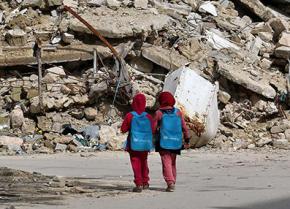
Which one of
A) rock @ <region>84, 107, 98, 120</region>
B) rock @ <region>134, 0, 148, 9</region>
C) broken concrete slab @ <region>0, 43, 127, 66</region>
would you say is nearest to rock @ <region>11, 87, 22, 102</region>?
broken concrete slab @ <region>0, 43, 127, 66</region>

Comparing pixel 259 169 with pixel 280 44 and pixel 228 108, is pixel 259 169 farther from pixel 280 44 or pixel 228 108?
pixel 280 44

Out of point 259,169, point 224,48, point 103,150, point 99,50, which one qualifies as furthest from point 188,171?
point 224,48

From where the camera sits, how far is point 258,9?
19.1 metres

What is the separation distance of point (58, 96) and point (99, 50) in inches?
60.5

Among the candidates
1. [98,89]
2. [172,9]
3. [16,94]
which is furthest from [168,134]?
[172,9]

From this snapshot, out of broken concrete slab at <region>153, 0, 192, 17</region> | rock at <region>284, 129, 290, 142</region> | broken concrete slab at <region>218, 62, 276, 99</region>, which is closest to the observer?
rock at <region>284, 129, 290, 142</region>

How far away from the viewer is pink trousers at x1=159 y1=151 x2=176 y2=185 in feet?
21.9

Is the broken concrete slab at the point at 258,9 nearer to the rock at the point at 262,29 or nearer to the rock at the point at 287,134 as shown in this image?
the rock at the point at 262,29

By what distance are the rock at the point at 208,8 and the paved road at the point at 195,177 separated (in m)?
6.63

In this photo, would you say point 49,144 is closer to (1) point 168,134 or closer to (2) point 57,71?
(2) point 57,71

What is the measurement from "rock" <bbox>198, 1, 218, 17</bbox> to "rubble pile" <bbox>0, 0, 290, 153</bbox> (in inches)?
7.6

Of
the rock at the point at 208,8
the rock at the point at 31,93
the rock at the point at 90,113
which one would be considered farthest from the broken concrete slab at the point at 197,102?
the rock at the point at 208,8

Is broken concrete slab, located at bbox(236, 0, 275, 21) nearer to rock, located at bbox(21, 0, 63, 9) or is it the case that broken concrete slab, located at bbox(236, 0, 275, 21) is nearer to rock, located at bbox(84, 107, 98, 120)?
rock, located at bbox(21, 0, 63, 9)

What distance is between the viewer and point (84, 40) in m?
15.8
